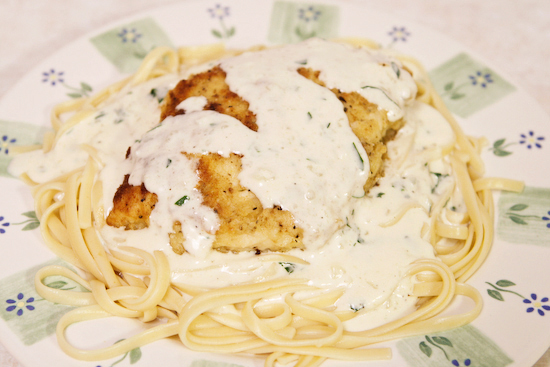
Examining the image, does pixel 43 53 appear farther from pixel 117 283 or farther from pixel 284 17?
pixel 117 283

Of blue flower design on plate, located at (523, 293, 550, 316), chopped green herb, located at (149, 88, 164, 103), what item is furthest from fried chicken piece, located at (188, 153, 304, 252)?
blue flower design on plate, located at (523, 293, 550, 316)

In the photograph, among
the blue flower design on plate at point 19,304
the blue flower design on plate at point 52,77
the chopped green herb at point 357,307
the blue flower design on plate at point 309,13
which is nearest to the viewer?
the blue flower design on plate at point 19,304

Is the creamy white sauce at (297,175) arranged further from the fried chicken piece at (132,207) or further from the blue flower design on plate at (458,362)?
the blue flower design on plate at (458,362)

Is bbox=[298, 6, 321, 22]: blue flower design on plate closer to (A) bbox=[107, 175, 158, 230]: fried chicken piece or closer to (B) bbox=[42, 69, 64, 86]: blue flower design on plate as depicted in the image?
(B) bbox=[42, 69, 64, 86]: blue flower design on plate

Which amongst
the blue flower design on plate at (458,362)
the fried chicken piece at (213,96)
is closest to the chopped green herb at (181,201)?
the fried chicken piece at (213,96)

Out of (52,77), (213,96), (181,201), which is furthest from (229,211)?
(52,77)
